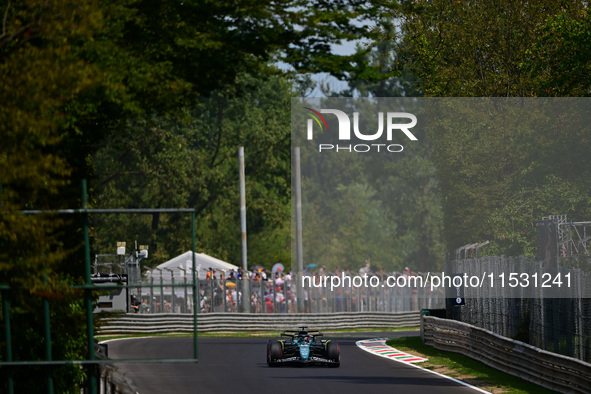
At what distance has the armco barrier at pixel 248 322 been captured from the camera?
39.3 m

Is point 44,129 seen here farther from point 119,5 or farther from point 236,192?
point 236,192

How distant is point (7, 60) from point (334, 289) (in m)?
32.4

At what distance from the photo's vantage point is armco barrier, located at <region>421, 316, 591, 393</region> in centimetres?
1709

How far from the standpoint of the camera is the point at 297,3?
1466cm

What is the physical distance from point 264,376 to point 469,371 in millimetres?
4562

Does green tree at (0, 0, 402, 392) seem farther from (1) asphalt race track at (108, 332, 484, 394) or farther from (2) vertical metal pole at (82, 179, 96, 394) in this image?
(1) asphalt race track at (108, 332, 484, 394)

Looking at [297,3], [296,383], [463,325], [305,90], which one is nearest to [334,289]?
[463,325]

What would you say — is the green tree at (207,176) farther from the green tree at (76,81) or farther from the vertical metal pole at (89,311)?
the vertical metal pole at (89,311)

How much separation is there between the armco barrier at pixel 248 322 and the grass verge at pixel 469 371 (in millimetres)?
9806

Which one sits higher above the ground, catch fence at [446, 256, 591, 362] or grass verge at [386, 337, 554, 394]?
catch fence at [446, 256, 591, 362]

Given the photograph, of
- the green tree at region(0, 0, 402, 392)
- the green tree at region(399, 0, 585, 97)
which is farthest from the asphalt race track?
the green tree at region(399, 0, 585, 97)

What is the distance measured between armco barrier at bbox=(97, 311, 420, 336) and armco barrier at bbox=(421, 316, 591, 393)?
404 inches

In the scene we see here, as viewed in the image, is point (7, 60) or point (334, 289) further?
point (334, 289)

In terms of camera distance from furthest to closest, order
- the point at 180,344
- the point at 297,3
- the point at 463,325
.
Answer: the point at 180,344 < the point at 463,325 < the point at 297,3
